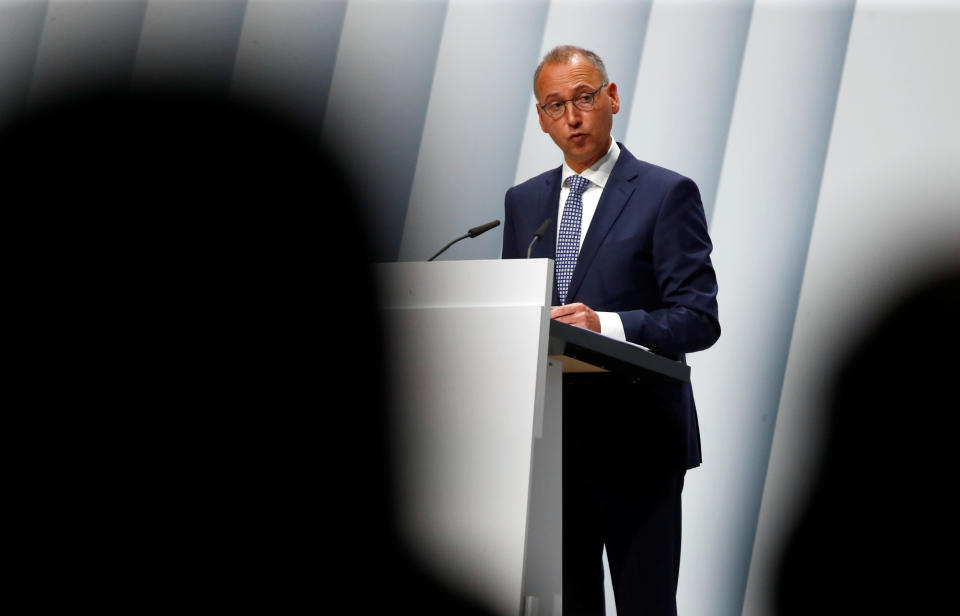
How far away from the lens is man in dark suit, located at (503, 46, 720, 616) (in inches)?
55.2

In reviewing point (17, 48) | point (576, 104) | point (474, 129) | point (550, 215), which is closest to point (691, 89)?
point (474, 129)

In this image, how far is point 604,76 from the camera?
1.68 metres

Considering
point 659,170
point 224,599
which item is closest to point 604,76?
point 659,170

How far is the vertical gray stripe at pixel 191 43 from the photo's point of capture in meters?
2.74

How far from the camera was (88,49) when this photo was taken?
2828 millimetres

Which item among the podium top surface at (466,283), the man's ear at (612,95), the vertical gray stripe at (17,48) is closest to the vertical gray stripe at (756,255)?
the man's ear at (612,95)

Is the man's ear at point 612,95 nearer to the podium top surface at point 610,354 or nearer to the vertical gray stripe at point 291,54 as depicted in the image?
the podium top surface at point 610,354

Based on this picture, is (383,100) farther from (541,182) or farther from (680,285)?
(680,285)

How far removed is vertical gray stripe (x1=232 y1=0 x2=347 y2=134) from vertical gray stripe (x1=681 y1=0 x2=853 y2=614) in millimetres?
1068

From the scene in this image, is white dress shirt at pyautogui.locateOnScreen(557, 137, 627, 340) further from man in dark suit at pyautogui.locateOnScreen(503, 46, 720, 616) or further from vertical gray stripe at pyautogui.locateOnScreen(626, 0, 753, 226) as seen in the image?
vertical gray stripe at pyautogui.locateOnScreen(626, 0, 753, 226)

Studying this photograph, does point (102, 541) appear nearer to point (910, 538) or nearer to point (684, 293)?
point (684, 293)

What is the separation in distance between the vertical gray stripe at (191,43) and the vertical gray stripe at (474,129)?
1.90ft

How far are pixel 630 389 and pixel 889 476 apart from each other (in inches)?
37.5

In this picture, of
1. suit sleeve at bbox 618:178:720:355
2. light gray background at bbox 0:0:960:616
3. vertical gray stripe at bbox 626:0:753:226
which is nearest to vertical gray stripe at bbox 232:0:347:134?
light gray background at bbox 0:0:960:616
